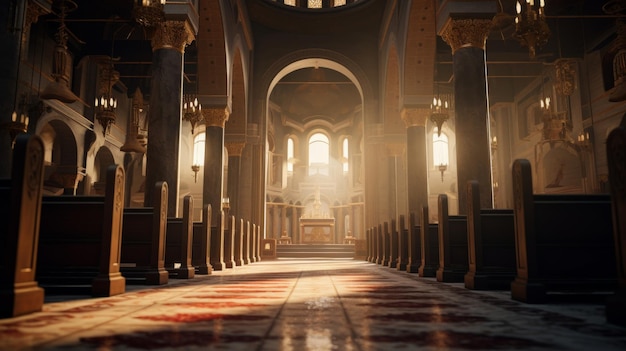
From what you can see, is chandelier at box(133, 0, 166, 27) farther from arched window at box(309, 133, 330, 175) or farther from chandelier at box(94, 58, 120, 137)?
arched window at box(309, 133, 330, 175)

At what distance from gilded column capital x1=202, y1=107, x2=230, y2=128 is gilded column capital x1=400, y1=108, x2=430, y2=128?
17.3ft

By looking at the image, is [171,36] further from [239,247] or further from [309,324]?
[309,324]

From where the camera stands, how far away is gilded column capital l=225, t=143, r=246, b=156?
1758cm

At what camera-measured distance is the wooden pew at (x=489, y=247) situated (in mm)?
5133

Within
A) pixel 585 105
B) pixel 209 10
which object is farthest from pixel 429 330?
pixel 585 105

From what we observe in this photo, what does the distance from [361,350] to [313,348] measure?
0.21 metres

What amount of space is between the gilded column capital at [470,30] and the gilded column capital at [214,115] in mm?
7329

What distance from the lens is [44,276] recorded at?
4891 millimetres

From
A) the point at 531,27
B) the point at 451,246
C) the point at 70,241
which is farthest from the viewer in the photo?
the point at 531,27

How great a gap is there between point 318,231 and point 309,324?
20.8 meters

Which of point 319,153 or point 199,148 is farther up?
point 319,153

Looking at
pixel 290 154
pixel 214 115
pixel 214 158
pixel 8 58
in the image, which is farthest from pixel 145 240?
pixel 290 154

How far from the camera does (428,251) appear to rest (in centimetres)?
780

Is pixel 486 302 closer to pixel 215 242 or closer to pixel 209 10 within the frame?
pixel 215 242
